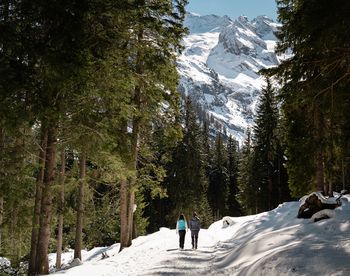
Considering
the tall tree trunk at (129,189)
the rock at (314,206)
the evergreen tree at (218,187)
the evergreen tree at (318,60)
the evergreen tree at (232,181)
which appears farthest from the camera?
the evergreen tree at (232,181)

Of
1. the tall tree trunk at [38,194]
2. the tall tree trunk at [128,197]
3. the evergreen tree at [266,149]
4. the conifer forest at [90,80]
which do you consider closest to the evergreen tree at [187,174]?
the evergreen tree at [266,149]

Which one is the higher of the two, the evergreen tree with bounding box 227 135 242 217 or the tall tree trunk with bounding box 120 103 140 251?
the evergreen tree with bounding box 227 135 242 217

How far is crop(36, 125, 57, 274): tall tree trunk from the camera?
12.2m

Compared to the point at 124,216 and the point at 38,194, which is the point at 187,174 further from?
the point at 38,194

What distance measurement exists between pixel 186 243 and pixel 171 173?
24.4 metres

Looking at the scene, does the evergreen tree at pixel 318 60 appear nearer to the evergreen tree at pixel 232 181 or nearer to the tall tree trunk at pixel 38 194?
the tall tree trunk at pixel 38 194

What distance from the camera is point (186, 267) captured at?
39.8ft

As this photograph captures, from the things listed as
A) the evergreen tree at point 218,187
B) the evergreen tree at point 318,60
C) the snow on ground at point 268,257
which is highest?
the evergreen tree at point 218,187

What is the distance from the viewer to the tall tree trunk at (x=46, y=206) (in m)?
12.2

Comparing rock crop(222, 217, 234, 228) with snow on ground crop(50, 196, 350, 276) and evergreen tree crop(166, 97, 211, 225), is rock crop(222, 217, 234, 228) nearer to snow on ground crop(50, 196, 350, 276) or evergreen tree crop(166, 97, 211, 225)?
snow on ground crop(50, 196, 350, 276)

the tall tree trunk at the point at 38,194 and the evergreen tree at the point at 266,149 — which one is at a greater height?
the evergreen tree at the point at 266,149

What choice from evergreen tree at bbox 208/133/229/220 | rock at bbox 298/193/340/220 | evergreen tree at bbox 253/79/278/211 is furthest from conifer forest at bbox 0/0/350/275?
evergreen tree at bbox 208/133/229/220

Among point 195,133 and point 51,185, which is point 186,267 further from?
point 195,133

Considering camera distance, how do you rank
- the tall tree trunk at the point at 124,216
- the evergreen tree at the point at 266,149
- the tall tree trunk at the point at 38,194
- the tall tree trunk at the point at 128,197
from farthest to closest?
the evergreen tree at the point at 266,149
the tall tree trunk at the point at 124,216
the tall tree trunk at the point at 128,197
the tall tree trunk at the point at 38,194
